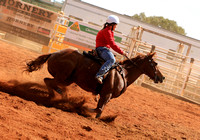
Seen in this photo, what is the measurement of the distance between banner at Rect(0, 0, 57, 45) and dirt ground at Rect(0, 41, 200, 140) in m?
6.10

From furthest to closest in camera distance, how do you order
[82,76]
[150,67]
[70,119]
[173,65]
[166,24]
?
[166,24] → [173,65] → [150,67] → [82,76] → [70,119]

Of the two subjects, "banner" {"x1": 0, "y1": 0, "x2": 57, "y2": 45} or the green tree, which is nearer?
"banner" {"x1": 0, "y1": 0, "x2": 57, "y2": 45}

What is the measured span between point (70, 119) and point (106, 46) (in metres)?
2.00

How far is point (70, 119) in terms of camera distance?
4973mm

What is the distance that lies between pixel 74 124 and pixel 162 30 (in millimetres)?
27600

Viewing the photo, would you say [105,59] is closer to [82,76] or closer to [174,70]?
[82,76]

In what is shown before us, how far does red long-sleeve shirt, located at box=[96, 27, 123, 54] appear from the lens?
587cm

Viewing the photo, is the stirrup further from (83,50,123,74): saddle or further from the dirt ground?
the dirt ground

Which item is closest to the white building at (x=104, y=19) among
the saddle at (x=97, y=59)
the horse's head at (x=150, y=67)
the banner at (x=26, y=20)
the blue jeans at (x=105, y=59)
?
the banner at (x=26, y=20)

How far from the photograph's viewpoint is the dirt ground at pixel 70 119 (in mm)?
3842

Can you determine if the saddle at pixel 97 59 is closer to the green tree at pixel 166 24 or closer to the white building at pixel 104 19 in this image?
the white building at pixel 104 19

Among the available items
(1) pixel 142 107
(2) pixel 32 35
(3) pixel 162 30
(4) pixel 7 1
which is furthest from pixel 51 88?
(3) pixel 162 30

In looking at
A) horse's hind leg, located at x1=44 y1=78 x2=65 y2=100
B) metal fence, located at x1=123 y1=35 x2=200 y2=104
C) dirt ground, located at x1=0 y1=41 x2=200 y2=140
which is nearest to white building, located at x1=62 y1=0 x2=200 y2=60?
metal fence, located at x1=123 y1=35 x2=200 y2=104

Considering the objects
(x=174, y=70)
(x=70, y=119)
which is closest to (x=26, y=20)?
(x=174, y=70)
